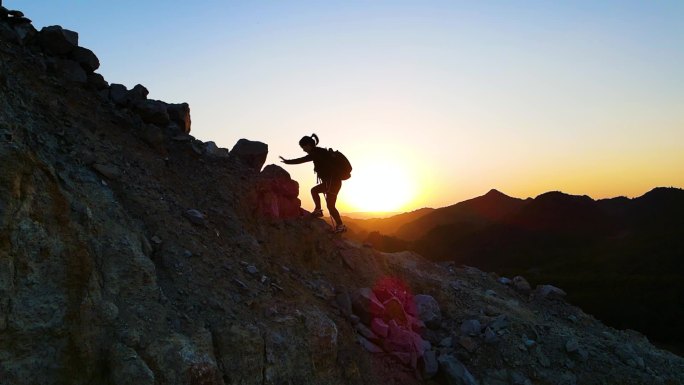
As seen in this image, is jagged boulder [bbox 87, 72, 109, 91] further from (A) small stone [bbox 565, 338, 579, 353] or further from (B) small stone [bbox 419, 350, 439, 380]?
(A) small stone [bbox 565, 338, 579, 353]

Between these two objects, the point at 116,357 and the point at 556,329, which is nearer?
the point at 116,357

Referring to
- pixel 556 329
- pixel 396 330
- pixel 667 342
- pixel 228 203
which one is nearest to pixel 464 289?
pixel 556 329

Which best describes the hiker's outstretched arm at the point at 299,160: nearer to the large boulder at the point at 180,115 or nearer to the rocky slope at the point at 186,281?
the rocky slope at the point at 186,281

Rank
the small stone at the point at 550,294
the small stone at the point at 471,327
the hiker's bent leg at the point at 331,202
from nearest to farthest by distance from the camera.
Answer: the small stone at the point at 471,327, the hiker's bent leg at the point at 331,202, the small stone at the point at 550,294

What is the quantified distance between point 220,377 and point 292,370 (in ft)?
4.64

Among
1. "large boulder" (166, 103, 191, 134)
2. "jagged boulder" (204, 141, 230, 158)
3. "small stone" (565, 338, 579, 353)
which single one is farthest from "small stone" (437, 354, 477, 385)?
"large boulder" (166, 103, 191, 134)

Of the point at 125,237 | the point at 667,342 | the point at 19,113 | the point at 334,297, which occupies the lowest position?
the point at 667,342

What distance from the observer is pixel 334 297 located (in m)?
11.2

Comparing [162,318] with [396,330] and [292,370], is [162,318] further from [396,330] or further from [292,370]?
[396,330]

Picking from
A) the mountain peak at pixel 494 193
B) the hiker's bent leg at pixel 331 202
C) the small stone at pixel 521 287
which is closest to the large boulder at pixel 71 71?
the hiker's bent leg at pixel 331 202

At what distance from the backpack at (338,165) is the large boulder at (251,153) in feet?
6.77

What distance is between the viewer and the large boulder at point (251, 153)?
44.8ft

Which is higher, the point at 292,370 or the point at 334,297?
the point at 334,297

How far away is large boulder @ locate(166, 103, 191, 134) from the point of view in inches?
510
